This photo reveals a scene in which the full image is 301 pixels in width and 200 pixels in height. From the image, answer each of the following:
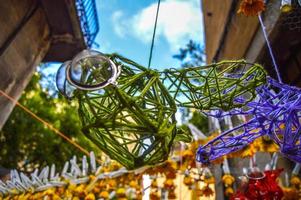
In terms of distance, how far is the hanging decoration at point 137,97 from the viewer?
1703 mm

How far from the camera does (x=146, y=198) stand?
4434 mm

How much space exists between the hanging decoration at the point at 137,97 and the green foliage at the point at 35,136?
10042mm

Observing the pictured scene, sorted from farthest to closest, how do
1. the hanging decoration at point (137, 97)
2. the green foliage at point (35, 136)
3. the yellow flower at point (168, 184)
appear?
1. the green foliage at point (35, 136)
2. the yellow flower at point (168, 184)
3. the hanging decoration at point (137, 97)

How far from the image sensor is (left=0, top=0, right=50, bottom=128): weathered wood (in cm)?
555

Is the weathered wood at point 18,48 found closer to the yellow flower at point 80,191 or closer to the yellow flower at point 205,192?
the yellow flower at point 80,191

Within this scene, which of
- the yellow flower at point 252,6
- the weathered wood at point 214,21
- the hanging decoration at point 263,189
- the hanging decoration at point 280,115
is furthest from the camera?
the weathered wood at point 214,21

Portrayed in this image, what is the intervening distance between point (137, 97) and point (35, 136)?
1168 centimetres

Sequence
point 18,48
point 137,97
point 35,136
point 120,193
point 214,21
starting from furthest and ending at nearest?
1. point 35,136
2. point 214,21
3. point 18,48
4. point 120,193
5. point 137,97

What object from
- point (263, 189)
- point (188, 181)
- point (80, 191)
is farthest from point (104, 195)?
point (263, 189)

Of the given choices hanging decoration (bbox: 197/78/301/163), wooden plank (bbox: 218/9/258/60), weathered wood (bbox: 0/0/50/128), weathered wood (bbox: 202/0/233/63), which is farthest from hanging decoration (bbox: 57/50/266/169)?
weathered wood (bbox: 202/0/233/63)

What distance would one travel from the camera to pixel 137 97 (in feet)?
5.63

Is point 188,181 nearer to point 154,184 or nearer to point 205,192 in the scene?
point 205,192

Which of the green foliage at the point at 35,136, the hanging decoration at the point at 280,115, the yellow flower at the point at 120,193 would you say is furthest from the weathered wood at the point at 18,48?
the green foliage at the point at 35,136

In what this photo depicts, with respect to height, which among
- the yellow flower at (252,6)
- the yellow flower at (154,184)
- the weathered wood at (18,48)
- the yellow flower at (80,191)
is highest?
the weathered wood at (18,48)
